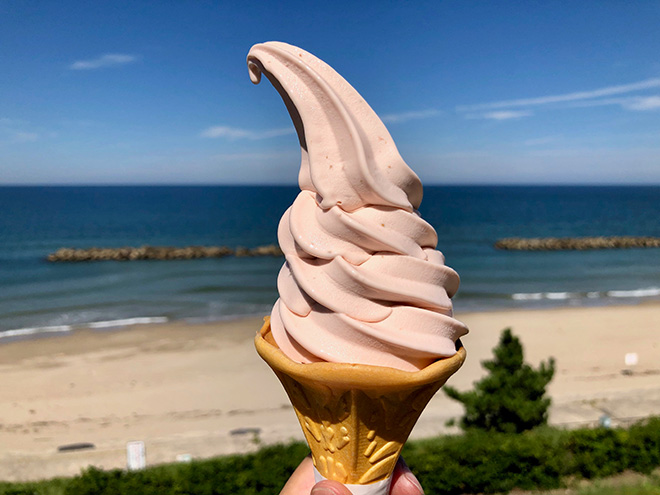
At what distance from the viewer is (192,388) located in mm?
12070

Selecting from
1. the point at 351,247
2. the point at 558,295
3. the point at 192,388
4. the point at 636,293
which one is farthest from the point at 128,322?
the point at 636,293

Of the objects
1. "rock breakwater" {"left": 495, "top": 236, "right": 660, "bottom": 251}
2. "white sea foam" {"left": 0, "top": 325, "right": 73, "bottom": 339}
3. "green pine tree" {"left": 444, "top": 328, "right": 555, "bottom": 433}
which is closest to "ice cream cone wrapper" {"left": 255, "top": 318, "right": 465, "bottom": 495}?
"green pine tree" {"left": 444, "top": 328, "right": 555, "bottom": 433}

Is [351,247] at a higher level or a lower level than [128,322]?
higher

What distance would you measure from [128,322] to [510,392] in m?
16.1

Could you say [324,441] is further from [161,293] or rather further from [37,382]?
[161,293]

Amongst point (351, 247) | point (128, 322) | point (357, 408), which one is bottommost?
point (128, 322)

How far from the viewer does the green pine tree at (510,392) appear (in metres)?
6.93

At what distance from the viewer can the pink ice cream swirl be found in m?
2.17

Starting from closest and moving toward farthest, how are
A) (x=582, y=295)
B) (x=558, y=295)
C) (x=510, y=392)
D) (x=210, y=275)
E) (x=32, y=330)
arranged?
(x=510, y=392) → (x=32, y=330) → (x=582, y=295) → (x=558, y=295) → (x=210, y=275)

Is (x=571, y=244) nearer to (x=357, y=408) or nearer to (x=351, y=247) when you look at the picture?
(x=351, y=247)

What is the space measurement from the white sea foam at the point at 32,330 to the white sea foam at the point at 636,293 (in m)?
25.0

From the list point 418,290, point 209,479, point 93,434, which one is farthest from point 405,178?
point 93,434

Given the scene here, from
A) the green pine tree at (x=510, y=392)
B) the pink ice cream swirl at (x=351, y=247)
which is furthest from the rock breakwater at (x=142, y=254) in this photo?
the pink ice cream swirl at (x=351, y=247)

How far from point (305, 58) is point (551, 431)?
6735 mm
